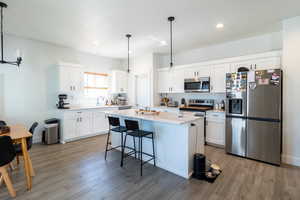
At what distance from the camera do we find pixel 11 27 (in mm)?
3529

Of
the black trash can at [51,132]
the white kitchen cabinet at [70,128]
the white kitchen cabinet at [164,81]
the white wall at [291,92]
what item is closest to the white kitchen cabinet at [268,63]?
the white wall at [291,92]

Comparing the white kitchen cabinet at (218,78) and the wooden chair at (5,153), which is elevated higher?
the white kitchen cabinet at (218,78)

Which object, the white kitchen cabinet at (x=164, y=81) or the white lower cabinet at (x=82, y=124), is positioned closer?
the white lower cabinet at (x=82, y=124)

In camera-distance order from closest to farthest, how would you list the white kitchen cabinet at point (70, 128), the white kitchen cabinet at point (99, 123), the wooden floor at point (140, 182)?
the wooden floor at point (140, 182), the white kitchen cabinet at point (70, 128), the white kitchen cabinet at point (99, 123)

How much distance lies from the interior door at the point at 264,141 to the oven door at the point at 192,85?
175 centimetres

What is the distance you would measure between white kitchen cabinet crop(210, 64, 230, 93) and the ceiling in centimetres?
80

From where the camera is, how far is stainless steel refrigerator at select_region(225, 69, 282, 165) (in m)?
2.99

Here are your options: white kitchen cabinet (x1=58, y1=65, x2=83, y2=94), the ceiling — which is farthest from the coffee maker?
the ceiling

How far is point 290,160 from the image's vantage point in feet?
10.1

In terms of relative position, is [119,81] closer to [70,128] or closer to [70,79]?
[70,79]

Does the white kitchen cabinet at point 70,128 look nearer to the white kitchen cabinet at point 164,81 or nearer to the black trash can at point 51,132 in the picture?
the black trash can at point 51,132

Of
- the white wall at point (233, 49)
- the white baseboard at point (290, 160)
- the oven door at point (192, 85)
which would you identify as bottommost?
the white baseboard at point (290, 160)

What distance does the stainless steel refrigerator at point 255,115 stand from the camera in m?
2.99

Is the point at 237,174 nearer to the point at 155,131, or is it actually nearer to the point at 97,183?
the point at 155,131
